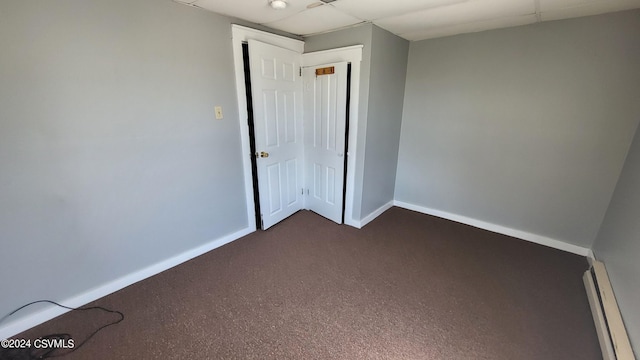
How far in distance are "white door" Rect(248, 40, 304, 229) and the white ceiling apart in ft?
1.11

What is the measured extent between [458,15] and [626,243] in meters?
2.10

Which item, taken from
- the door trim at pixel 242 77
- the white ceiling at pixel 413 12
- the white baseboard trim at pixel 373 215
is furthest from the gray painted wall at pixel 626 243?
the door trim at pixel 242 77

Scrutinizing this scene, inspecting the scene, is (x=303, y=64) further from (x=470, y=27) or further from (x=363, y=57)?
(x=470, y=27)

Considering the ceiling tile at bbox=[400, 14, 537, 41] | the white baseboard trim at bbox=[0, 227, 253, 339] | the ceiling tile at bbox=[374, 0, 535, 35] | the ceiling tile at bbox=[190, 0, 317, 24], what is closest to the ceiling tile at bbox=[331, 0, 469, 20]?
the ceiling tile at bbox=[374, 0, 535, 35]

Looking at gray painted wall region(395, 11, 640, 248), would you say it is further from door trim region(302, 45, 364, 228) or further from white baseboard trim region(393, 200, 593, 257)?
door trim region(302, 45, 364, 228)

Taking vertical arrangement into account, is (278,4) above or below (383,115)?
above

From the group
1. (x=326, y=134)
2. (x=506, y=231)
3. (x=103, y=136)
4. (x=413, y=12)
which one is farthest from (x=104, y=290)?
(x=506, y=231)

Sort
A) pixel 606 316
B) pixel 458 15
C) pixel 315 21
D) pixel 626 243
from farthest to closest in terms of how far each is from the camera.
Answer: pixel 315 21 < pixel 458 15 < pixel 626 243 < pixel 606 316

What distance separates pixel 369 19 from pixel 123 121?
7.14ft

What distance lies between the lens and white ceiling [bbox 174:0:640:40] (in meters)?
1.96

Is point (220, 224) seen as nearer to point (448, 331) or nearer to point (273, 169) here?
point (273, 169)

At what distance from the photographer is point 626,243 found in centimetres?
179

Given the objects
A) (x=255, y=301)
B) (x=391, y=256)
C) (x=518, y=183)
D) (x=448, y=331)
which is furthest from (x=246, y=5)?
(x=518, y=183)

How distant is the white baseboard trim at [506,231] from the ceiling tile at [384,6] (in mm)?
2355
